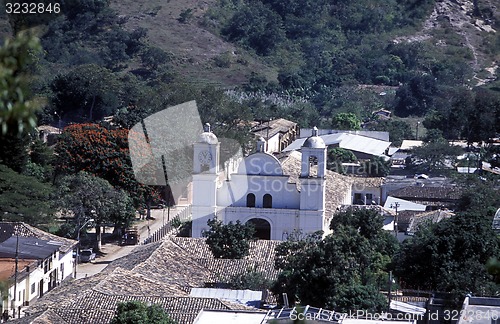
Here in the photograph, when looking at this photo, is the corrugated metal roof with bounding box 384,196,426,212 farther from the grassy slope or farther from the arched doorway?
the grassy slope

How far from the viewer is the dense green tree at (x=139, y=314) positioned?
46.4ft

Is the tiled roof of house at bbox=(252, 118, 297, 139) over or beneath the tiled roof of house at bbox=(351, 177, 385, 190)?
over

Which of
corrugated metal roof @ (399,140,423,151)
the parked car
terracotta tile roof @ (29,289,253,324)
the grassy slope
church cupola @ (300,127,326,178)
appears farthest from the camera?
the grassy slope

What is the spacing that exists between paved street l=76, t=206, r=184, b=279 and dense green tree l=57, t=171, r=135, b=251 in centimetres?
40

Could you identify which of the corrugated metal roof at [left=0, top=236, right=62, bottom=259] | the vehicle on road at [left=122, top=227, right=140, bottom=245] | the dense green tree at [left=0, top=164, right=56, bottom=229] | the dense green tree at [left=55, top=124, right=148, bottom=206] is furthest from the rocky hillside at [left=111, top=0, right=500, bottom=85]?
the corrugated metal roof at [left=0, top=236, right=62, bottom=259]

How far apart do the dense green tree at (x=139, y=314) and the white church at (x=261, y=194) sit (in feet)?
37.5

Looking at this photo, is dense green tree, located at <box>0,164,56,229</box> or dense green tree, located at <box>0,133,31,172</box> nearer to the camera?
dense green tree, located at <box>0,164,56,229</box>

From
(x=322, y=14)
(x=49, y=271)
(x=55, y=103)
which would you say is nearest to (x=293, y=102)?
(x=55, y=103)

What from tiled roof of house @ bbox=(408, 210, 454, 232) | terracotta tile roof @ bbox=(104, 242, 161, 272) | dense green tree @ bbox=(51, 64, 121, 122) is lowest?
terracotta tile roof @ bbox=(104, 242, 161, 272)

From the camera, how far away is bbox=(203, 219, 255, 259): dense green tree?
861 inches

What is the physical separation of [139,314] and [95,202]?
12661mm

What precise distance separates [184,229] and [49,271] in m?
5.22

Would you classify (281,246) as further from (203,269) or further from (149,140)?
(149,140)

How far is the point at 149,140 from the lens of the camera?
32.4 meters
